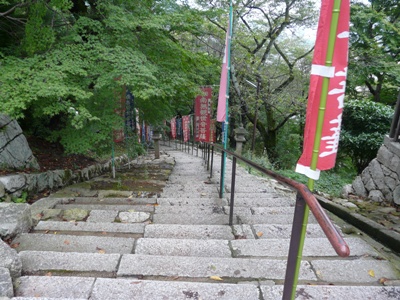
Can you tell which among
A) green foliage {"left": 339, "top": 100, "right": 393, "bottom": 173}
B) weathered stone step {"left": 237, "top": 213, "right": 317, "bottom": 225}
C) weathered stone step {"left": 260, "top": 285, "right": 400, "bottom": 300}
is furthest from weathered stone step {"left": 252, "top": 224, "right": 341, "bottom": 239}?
green foliage {"left": 339, "top": 100, "right": 393, "bottom": 173}

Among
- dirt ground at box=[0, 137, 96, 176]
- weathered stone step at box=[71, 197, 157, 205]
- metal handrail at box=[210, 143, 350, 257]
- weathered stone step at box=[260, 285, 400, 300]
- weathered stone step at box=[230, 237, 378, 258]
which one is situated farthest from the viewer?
dirt ground at box=[0, 137, 96, 176]

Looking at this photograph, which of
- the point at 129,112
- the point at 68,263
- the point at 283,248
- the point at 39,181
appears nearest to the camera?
the point at 68,263

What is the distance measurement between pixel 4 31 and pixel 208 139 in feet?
18.3

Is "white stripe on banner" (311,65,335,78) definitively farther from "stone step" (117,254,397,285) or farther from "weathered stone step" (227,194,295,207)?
"weathered stone step" (227,194,295,207)

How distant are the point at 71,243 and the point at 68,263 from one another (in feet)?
1.46

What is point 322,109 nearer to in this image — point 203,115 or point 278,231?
point 278,231

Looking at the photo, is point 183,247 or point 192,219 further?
point 192,219

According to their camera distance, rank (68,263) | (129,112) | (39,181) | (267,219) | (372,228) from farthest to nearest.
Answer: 1. (129,112)
2. (39,181)
3. (267,219)
4. (372,228)
5. (68,263)

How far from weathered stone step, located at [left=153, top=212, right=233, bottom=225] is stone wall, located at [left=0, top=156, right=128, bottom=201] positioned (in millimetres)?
2287

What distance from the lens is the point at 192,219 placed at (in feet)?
11.2

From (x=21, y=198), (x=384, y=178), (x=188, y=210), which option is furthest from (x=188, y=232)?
(x=384, y=178)

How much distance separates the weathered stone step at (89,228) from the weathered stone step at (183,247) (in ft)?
1.34

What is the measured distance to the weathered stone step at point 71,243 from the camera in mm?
2508

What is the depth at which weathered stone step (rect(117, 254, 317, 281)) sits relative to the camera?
2070 mm
